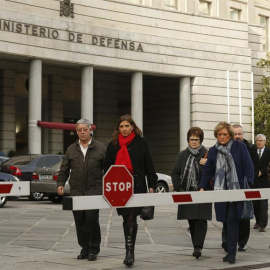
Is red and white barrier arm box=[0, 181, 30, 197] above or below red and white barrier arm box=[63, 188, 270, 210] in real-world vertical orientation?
above

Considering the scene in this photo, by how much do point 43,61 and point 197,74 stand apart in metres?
10.8

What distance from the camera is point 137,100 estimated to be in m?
45.9

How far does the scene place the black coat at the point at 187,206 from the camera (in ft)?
34.4

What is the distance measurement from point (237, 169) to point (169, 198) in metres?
1.49

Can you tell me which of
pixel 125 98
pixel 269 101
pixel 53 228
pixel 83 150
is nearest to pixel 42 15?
pixel 125 98

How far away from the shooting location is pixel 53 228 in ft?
49.6

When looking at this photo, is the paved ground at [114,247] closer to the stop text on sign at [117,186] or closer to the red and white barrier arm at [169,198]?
the red and white barrier arm at [169,198]

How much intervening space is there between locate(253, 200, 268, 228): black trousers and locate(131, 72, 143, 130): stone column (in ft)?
101

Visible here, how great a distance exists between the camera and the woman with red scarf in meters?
9.84

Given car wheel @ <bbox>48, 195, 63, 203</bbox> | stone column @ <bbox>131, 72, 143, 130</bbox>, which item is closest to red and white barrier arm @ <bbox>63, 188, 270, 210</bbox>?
car wheel @ <bbox>48, 195, 63, 203</bbox>

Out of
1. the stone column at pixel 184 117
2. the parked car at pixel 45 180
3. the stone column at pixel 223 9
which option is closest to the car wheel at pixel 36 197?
the parked car at pixel 45 180

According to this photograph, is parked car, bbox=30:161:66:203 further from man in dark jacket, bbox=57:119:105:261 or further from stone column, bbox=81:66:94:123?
stone column, bbox=81:66:94:123

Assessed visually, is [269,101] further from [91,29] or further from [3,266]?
[3,266]

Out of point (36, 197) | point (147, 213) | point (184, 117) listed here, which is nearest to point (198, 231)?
point (147, 213)
